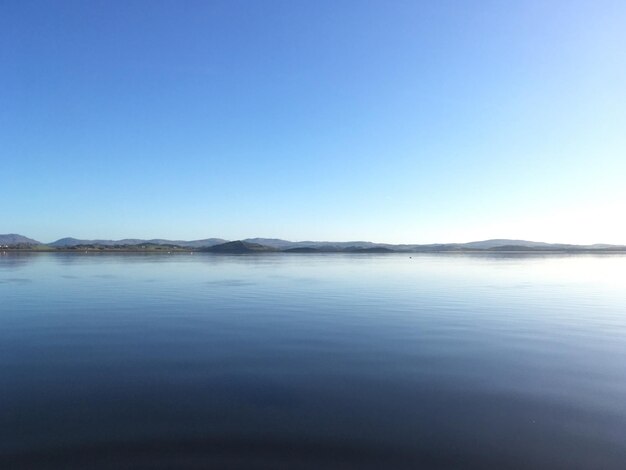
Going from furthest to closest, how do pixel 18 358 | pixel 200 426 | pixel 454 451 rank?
pixel 18 358, pixel 200 426, pixel 454 451

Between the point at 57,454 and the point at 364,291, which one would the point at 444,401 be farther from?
the point at 364,291

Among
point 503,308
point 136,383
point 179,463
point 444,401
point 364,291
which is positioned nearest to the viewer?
point 179,463

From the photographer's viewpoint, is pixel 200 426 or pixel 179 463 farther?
pixel 200 426

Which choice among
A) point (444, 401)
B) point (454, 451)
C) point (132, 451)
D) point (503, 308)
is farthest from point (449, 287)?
point (132, 451)

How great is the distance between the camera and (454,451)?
21.7 ft

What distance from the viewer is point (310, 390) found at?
9266 millimetres

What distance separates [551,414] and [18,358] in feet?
43.8

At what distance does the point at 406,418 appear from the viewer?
25.6 feet

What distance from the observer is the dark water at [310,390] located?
6504 millimetres

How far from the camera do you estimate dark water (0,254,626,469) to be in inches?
256

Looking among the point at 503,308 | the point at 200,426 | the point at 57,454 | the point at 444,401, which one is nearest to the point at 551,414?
the point at 444,401

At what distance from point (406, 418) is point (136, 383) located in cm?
611

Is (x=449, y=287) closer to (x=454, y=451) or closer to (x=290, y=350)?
(x=290, y=350)

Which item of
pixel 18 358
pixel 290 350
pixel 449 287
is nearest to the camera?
pixel 18 358
